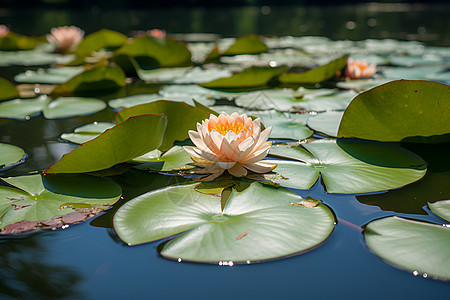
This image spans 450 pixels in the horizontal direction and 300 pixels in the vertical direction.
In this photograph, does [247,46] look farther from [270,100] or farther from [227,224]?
[227,224]

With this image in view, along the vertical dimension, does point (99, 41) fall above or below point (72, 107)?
above

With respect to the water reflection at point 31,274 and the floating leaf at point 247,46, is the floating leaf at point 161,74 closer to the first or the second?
the floating leaf at point 247,46

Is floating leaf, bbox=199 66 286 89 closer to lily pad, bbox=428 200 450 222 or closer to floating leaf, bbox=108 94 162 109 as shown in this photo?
floating leaf, bbox=108 94 162 109

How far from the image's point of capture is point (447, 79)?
2066 millimetres

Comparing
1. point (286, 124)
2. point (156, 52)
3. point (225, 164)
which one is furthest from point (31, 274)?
point (156, 52)

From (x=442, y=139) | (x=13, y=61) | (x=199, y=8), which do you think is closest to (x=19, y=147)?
(x=442, y=139)

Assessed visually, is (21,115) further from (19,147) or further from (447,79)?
(447,79)

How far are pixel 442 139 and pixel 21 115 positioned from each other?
1684 millimetres

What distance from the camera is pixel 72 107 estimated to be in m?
1.79

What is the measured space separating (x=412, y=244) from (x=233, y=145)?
1.44ft

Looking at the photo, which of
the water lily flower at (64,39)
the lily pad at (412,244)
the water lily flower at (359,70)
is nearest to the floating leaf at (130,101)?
the water lily flower at (359,70)

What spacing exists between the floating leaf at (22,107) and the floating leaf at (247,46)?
1.69 m

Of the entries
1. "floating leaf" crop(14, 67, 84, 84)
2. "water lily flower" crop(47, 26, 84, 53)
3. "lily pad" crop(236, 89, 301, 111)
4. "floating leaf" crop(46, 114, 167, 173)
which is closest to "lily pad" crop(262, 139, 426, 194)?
"floating leaf" crop(46, 114, 167, 173)

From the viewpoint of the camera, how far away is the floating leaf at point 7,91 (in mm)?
1955
